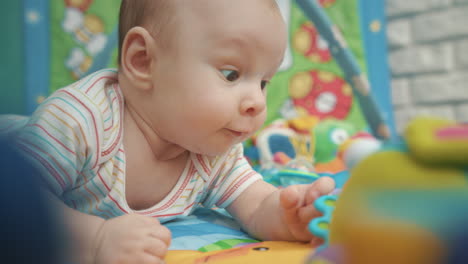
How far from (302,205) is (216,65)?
209mm

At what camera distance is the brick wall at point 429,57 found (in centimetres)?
176

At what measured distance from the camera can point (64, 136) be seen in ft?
1.67

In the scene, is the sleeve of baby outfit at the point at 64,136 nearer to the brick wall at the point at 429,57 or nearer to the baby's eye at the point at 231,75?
the baby's eye at the point at 231,75

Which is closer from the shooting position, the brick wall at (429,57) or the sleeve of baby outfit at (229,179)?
the sleeve of baby outfit at (229,179)

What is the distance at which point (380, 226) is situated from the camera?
24 centimetres

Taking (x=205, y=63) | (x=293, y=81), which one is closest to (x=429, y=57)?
(x=293, y=81)

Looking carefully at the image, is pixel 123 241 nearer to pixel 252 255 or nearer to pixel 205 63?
pixel 252 255

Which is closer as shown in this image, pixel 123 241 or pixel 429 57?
pixel 123 241

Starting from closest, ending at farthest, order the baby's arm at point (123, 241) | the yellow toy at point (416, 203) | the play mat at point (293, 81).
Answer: the yellow toy at point (416, 203)
the baby's arm at point (123, 241)
the play mat at point (293, 81)

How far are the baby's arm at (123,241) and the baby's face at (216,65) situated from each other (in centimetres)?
18

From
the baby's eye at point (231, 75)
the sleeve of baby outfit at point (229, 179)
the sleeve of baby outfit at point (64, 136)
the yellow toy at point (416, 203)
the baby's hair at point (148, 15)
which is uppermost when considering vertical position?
the baby's hair at point (148, 15)

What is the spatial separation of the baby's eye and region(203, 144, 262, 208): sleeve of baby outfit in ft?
0.61

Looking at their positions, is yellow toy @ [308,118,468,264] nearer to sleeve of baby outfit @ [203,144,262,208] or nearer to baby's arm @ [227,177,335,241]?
baby's arm @ [227,177,335,241]

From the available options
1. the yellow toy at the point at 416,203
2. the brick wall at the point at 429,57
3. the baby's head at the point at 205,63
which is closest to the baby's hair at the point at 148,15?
the baby's head at the point at 205,63
